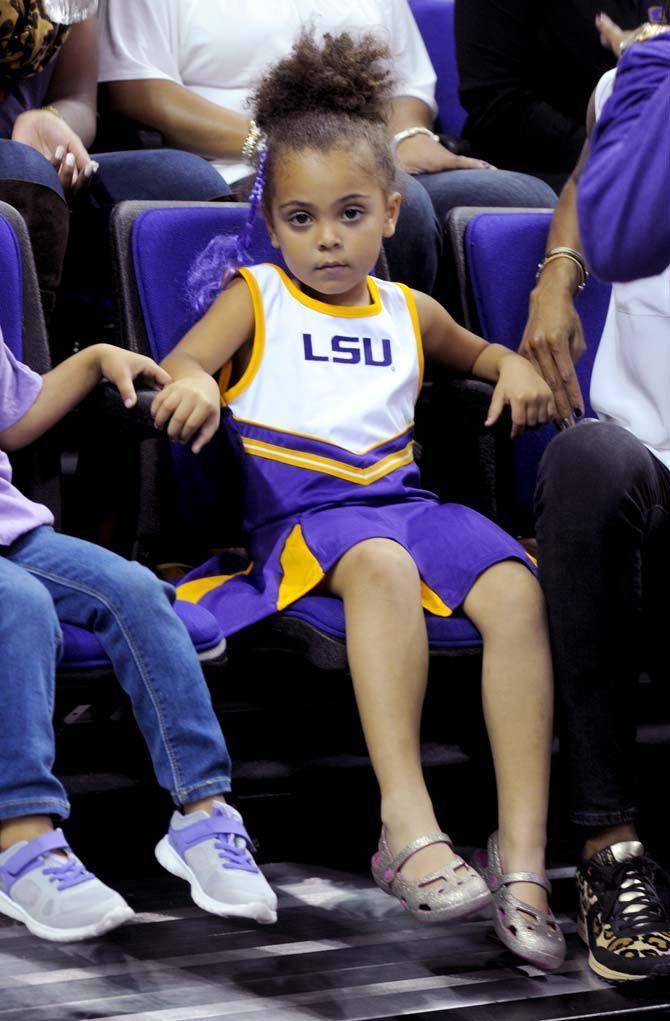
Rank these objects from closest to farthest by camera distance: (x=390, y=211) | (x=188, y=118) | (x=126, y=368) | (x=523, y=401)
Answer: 1. (x=126, y=368)
2. (x=523, y=401)
3. (x=390, y=211)
4. (x=188, y=118)

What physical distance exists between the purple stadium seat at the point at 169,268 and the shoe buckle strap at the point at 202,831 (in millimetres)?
599

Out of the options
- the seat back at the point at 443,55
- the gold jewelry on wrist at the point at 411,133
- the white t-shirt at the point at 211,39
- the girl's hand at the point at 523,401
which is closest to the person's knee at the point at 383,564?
the girl's hand at the point at 523,401

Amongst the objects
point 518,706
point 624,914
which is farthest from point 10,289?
point 624,914

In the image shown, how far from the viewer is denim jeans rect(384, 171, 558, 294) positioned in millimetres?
2375

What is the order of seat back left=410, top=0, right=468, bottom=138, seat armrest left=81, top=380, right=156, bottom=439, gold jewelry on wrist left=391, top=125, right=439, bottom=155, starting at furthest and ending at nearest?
seat back left=410, top=0, right=468, bottom=138
gold jewelry on wrist left=391, top=125, right=439, bottom=155
seat armrest left=81, top=380, right=156, bottom=439

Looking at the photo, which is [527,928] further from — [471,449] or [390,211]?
[390,211]

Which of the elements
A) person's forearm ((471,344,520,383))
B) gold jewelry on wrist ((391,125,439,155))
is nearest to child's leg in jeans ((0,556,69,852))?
person's forearm ((471,344,520,383))

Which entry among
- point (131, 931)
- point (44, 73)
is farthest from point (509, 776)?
point (44, 73)

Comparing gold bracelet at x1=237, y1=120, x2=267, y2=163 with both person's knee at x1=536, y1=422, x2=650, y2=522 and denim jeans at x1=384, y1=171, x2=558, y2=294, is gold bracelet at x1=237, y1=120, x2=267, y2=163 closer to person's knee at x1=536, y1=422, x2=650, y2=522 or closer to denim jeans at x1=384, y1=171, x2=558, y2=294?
denim jeans at x1=384, y1=171, x2=558, y2=294

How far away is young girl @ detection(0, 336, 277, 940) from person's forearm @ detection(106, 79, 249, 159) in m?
0.97

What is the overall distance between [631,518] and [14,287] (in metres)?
0.91

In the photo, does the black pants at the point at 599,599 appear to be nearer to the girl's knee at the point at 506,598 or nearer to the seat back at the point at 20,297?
the girl's knee at the point at 506,598

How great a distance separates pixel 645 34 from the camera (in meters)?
1.55

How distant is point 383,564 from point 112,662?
35 centimetres
